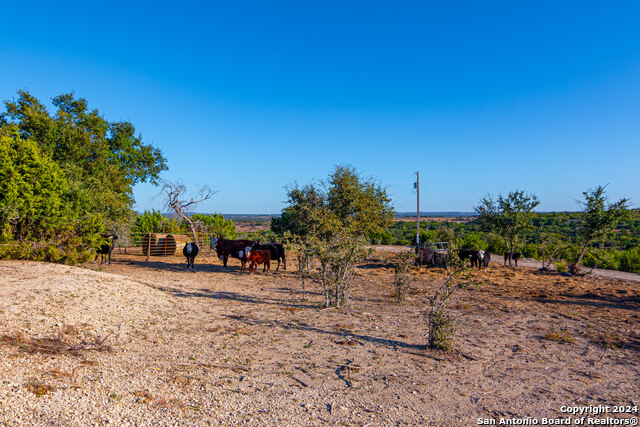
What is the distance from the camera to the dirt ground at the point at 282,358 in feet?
13.7

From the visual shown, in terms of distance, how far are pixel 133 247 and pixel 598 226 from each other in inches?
1208

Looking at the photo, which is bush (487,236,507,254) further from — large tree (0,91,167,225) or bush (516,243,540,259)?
large tree (0,91,167,225)

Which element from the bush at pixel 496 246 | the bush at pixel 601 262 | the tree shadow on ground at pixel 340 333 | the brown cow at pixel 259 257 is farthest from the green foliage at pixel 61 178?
the bush at pixel 496 246

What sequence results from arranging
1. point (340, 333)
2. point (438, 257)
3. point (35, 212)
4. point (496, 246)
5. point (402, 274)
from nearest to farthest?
point (340, 333) < point (402, 274) < point (35, 212) < point (438, 257) < point (496, 246)

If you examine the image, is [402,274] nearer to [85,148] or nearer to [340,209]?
[340,209]

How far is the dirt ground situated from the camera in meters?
4.17

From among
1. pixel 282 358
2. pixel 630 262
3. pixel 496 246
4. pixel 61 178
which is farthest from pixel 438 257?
pixel 61 178

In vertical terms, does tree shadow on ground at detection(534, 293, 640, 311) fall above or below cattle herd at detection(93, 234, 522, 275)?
below

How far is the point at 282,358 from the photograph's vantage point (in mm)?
5934

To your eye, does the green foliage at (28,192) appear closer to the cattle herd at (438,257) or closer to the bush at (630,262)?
the cattle herd at (438,257)

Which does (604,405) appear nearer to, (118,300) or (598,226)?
(118,300)

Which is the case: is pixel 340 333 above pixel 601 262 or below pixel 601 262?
below

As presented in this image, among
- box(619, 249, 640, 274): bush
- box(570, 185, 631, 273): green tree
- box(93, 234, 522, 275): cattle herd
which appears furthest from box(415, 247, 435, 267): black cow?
box(619, 249, 640, 274): bush

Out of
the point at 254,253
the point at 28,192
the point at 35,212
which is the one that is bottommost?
the point at 254,253
